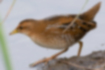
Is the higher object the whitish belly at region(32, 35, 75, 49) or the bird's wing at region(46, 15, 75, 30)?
the bird's wing at region(46, 15, 75, 30)

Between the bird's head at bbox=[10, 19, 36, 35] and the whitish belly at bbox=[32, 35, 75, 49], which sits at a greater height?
the bird's head at bbox=[10, 19, 36, 35]

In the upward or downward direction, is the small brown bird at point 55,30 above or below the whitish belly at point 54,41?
above

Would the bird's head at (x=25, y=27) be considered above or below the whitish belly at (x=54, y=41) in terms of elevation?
above

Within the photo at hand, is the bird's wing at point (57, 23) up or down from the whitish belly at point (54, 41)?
up

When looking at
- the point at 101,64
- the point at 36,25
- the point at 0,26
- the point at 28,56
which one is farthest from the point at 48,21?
the point at 0,26

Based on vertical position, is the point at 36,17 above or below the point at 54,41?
above
